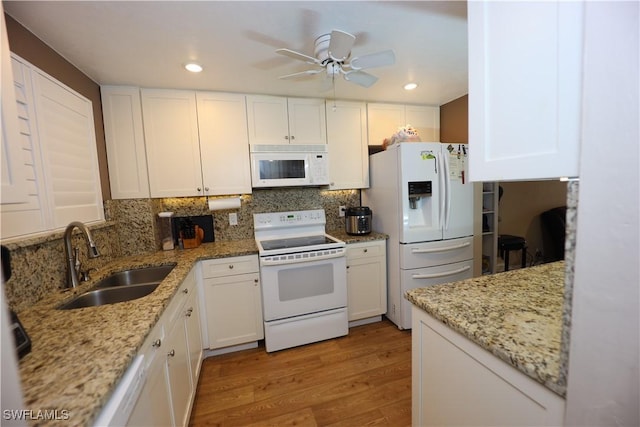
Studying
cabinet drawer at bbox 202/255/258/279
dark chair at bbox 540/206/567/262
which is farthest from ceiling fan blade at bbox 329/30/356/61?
dark chair at bbox 540/206/567/262

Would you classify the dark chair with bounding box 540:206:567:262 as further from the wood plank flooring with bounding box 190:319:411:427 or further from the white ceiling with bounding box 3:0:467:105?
the wood plank flooring with bounding box 190:319:411:427

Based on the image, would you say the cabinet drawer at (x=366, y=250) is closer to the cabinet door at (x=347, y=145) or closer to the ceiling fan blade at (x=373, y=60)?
the cabinet door at (x=347, y=145)

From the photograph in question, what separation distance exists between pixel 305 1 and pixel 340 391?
2402 millimetres

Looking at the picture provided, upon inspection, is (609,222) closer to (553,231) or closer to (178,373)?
(178,373)

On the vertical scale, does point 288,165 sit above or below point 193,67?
below

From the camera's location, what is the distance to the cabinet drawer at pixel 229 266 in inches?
80.8

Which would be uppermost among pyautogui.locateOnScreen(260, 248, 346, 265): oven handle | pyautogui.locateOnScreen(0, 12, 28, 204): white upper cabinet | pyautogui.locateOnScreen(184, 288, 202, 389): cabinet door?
pyautogui.locateOnScreen(0, 12, 28, 204): white upper cabinet

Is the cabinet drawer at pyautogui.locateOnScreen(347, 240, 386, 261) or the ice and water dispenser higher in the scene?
the ice and water dispenser

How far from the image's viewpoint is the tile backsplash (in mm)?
1204

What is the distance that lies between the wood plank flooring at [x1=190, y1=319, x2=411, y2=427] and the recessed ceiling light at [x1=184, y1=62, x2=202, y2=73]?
2363 millimetres

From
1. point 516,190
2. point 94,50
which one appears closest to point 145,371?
point 94,50

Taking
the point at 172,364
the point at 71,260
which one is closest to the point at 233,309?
the point at 172,364

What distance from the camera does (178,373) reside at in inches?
53.7

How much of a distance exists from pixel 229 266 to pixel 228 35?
5.42ft
